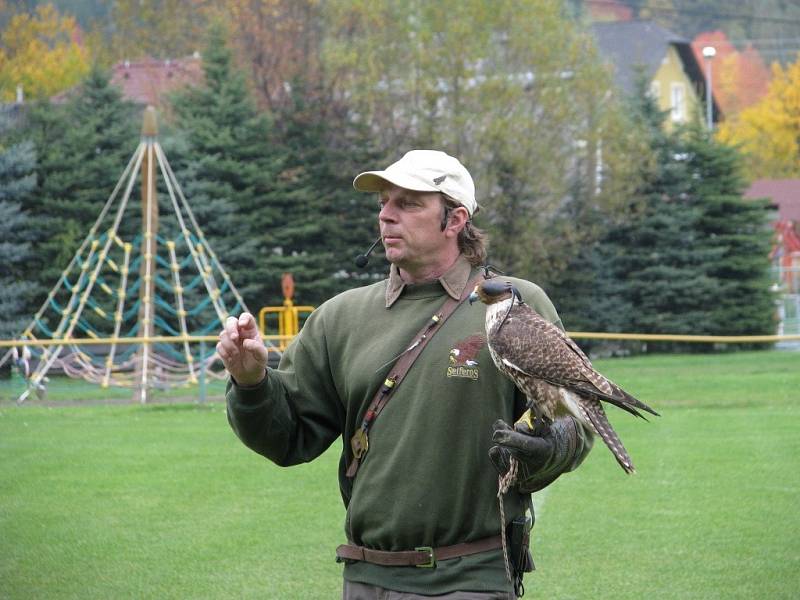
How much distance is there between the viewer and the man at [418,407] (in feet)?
12.6

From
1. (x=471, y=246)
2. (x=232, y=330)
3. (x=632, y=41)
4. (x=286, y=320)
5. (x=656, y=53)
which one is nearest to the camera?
(x=232, y=330)

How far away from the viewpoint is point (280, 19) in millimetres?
37469

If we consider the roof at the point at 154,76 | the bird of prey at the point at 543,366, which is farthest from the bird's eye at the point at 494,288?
the roof at the point at 154,76

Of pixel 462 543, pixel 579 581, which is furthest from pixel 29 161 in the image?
pixel 462 543

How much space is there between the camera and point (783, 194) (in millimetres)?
56156

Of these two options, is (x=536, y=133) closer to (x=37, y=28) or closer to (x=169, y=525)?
(x=37, y=28)

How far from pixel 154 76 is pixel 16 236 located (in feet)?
53.5

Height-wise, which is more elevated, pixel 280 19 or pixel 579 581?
pixel 280 19

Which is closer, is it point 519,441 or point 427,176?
point 519,441

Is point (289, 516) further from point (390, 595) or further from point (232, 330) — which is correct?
point (232, 330)

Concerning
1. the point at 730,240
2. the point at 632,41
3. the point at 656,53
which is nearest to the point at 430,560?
the point at 730,240

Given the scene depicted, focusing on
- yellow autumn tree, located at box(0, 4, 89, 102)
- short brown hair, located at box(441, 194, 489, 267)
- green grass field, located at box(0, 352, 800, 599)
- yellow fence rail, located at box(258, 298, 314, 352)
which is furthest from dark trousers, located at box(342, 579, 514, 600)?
yellow autumn tree, located at box(0, 4, 89, 102)

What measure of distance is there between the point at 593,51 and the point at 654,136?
135 inches

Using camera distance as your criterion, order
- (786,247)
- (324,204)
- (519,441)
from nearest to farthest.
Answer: (519,441), (324,204), (786,247)
